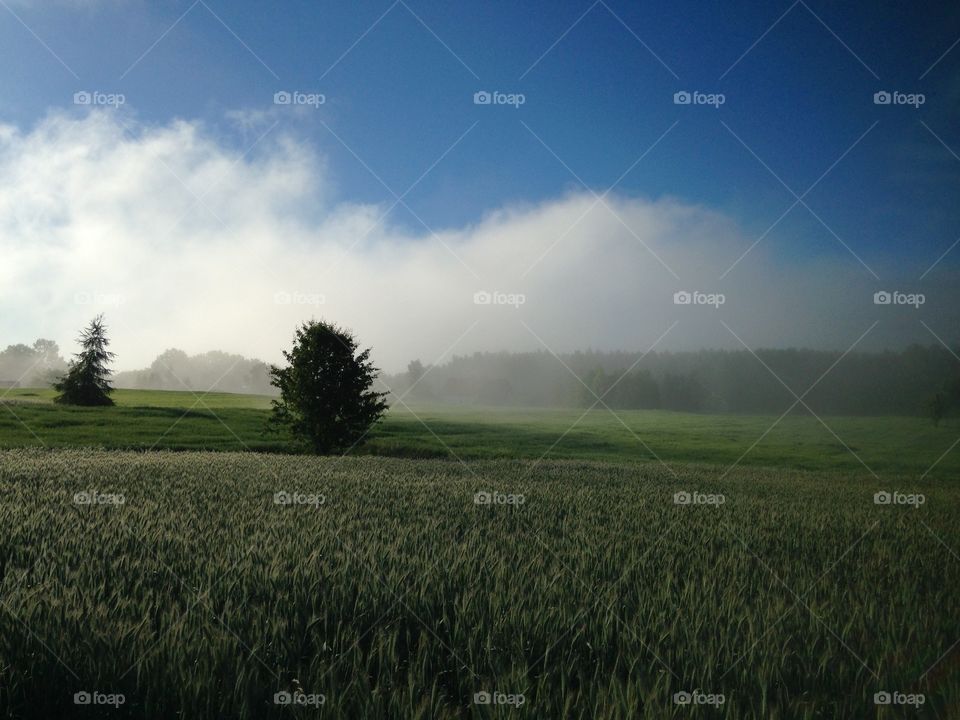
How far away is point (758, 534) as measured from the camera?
9211mm

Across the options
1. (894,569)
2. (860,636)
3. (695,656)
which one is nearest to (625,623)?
(695,656)

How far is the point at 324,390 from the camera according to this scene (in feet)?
91.0

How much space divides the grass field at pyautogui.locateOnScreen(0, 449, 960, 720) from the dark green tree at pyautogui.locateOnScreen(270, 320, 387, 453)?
18.4 metres

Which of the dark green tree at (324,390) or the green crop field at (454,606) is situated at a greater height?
the dark green tree at (324,390)

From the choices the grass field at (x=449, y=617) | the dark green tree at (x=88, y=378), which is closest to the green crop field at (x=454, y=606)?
the grass field at (x=449, y=617)

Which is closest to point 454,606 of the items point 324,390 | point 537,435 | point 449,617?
point 449,617

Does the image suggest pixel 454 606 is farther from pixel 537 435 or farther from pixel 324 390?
pixel 537 435

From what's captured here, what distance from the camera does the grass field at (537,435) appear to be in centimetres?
3691

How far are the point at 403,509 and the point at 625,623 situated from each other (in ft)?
20.1

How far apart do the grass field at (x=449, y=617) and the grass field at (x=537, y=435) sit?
2618cm

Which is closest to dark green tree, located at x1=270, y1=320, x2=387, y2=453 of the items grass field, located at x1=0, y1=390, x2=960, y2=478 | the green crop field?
grass field, located at x1=0, y1=390, x2=960, y2=478

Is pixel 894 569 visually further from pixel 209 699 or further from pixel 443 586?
pixel 209 699

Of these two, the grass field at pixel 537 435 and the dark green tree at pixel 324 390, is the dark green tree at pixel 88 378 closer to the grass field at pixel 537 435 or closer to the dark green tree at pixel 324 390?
the grass field at pixel 537 435

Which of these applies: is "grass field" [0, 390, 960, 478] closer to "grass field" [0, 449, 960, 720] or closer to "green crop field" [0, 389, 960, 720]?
"green crop field" [0, 389, 960, 720]
